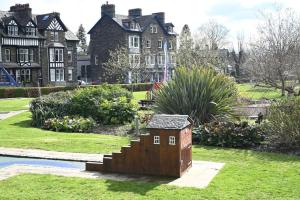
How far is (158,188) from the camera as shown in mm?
9297

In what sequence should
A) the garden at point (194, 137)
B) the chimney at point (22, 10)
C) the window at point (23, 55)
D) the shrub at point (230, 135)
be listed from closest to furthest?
the garden at point (194, 137)
the shrub at point (230, 135)
the window at point (23, 55)
the chimney at point (22, 10)

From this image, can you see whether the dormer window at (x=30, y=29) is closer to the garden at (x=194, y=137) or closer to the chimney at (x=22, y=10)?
the chimney at (x=22, y=10)

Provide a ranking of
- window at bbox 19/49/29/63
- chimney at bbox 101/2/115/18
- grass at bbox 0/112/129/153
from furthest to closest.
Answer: chimney at bbox 101/2/115/18
window at bbox 19/49/29/63
grass at bbox 0/112/129/153

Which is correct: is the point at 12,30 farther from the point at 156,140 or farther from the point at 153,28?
the point at 156,140

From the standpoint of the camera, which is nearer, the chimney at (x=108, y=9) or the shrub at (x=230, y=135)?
the shrub at (x=230, y=135)

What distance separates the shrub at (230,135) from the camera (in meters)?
14.6

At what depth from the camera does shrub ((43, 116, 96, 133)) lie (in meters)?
18.5

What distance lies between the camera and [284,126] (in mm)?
13586

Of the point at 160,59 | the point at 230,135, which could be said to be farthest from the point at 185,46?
the point at 230,135

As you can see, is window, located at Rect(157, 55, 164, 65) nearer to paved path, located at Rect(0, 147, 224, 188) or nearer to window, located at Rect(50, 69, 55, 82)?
window, located at Rect(50, 69, 55, 82)

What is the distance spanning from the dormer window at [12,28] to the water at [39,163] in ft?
133

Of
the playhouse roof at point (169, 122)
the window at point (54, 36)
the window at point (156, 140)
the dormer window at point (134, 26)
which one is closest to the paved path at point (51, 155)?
the window at point (156, 140)

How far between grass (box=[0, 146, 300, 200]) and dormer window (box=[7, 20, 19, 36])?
43.3 metres

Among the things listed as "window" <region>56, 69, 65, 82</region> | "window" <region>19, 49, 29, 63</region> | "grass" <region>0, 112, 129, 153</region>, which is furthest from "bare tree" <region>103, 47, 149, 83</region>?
"grass" <region>0, 112, 129, 153</region>
